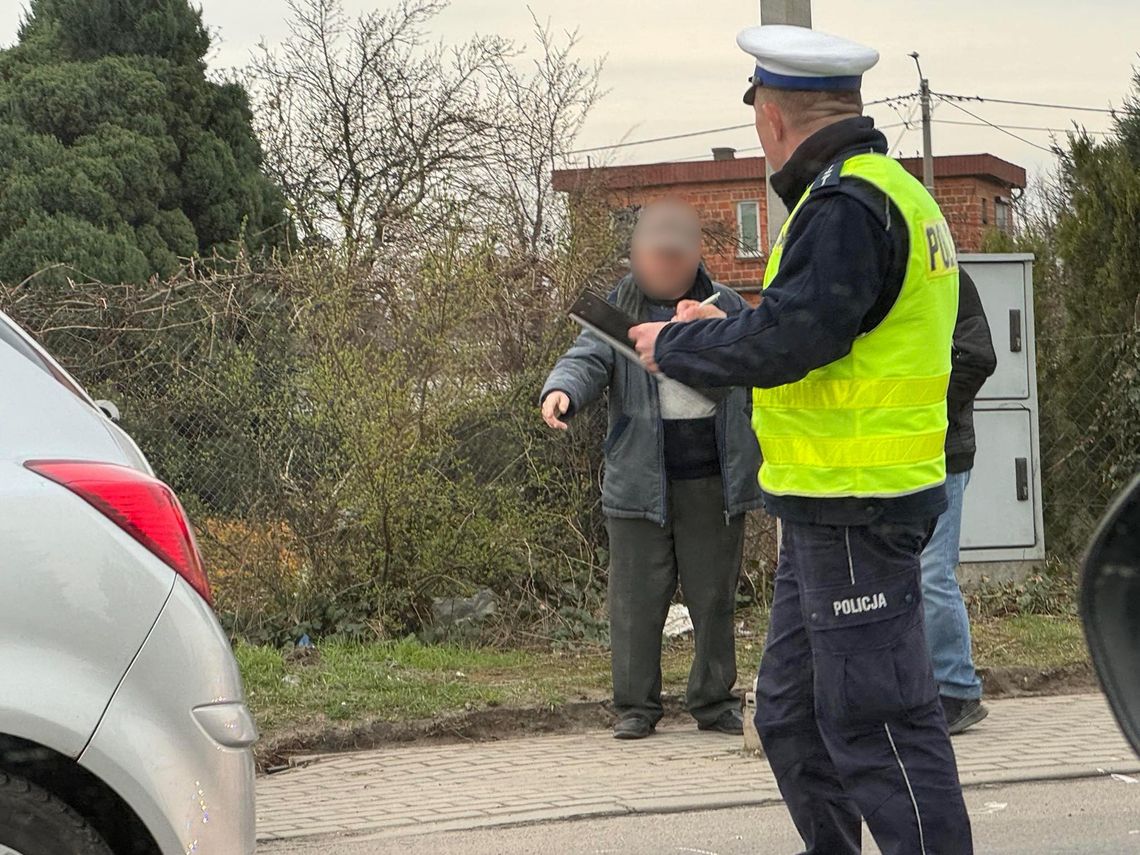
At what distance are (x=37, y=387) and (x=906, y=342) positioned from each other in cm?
184

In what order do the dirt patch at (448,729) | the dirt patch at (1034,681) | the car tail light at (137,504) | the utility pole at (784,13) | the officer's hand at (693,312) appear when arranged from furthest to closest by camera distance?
the dirt patch at (1034,681) → the dirt patch at (448,729) → the utility pole at (784,13) → the officer's hand at (693,312) → the car tail light at (137,504)

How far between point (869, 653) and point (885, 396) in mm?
561

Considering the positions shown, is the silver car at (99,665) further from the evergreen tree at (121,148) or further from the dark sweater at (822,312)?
the evergreen tree at (121,148)

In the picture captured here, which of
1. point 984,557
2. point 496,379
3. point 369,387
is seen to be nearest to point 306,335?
point 369,387

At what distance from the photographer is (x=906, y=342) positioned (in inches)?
139

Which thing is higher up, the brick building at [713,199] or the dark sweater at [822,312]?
the brick building at [713,199]

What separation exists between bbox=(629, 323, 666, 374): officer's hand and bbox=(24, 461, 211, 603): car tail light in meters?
1.15

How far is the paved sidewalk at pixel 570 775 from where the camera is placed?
529 cm

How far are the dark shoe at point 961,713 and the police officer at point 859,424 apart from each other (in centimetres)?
268

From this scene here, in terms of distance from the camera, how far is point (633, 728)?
6363mm

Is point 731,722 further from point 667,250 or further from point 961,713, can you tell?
point 667,250

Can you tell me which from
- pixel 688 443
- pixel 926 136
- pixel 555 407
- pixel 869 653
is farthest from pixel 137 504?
pixel 926 136

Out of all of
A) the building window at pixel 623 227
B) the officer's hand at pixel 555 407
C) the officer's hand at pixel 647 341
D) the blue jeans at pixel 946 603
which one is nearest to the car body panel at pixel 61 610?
the officer's hand at pixel 647 341

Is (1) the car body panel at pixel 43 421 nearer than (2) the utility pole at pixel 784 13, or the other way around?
(1) the car body panel at pixel 43 421
